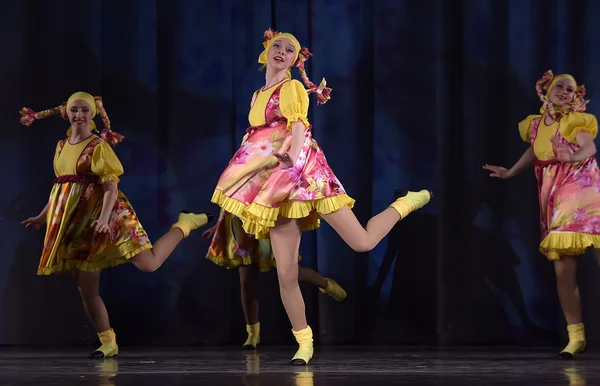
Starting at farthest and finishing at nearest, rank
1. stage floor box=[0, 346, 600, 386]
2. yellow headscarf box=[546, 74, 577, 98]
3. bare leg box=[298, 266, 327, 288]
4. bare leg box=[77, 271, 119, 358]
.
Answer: bare leg box=[298, 266, 327, 288], yellow headscarf box=[546, 74, 577, 98], bare leg box=[77, 271, 119, 358], stage floor box=[0, 346, 600, 386]

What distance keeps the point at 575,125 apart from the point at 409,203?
96 cm

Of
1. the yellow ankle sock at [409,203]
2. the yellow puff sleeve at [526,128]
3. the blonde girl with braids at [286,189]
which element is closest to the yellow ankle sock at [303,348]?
the blonde girl with braids at [286,189]

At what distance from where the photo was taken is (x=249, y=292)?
4543 millimetres

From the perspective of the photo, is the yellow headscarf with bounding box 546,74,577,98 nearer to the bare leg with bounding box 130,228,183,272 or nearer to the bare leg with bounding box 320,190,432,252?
the bare leg with bounding box 320,190,432,252

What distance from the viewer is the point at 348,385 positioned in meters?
2.66

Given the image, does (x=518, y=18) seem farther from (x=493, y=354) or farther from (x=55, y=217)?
(x=55, y=217)

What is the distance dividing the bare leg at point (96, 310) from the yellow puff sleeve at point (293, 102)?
1.37m

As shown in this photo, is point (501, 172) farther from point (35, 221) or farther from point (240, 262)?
point (35, 221)

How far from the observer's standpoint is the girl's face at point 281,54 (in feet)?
11.6

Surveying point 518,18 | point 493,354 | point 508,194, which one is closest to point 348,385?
point 493,354

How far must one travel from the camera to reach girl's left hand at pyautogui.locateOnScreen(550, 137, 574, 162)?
12.9ft

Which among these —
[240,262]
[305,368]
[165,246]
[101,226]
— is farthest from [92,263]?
[305,368]

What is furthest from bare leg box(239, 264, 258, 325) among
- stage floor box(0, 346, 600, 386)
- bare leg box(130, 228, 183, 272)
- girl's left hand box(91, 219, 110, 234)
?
girl's left hand box(91, 219, 110, 234)

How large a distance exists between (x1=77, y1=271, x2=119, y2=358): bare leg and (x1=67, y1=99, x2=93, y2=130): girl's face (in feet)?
2.41
